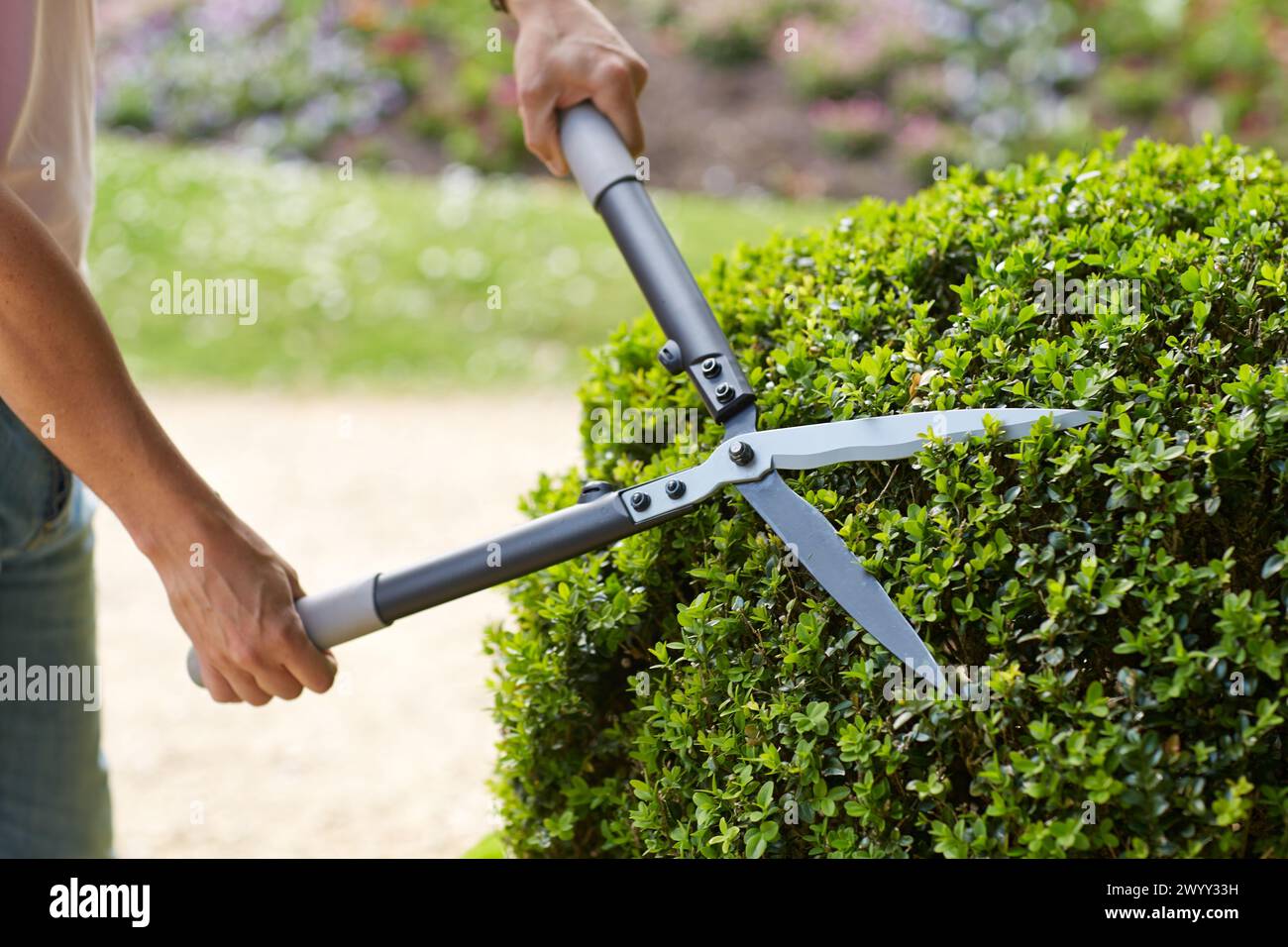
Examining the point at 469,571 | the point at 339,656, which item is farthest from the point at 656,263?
the point at 339,656

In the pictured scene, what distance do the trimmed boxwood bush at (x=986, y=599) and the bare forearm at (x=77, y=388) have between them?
24.8 inches

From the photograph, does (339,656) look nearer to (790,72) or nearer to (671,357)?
(671,357)

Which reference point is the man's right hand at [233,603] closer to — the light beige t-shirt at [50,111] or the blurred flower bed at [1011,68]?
the light beige t-shirt at [50,111]

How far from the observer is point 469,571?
1.77m

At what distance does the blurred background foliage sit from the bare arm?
7130mm

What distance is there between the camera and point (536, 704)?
82.2 inches

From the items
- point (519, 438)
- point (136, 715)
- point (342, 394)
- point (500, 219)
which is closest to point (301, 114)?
point (500, 219)

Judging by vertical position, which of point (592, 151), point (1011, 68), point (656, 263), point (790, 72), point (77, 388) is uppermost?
point (790, 72)

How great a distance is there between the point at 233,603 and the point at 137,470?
0.23 metres

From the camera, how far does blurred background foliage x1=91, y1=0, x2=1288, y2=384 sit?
960 cm

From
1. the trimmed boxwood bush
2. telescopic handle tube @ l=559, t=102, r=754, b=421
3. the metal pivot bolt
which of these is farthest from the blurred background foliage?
the metal pivot bolt

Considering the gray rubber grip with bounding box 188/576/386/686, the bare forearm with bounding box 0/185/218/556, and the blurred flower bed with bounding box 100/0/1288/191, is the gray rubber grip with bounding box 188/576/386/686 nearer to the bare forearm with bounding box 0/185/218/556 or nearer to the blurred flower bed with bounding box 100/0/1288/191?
the bare forearm with bounding box 0/185/218/556
